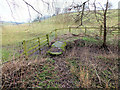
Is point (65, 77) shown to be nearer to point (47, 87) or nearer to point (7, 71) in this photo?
point (47, 87)

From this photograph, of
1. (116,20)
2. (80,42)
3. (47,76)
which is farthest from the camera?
(80,42)

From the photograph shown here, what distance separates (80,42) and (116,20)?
281cm

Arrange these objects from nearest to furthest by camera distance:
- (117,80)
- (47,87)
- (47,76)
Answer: (47,87)
(117,80)
(47,76)

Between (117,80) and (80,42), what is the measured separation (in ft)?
15.1

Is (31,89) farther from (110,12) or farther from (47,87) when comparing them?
(110,12)

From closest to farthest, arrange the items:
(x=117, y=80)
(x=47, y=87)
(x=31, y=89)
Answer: (x=31, y=89)
(x=47, y=87)
(x=117, y=80)

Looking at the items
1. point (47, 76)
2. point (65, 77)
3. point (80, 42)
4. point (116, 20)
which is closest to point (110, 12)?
point (116, 20)

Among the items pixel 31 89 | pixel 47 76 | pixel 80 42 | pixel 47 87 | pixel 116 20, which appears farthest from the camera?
pixel 80 42

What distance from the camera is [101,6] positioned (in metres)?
4.84

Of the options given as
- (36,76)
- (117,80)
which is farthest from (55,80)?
(117,80)

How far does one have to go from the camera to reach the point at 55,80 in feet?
7.39

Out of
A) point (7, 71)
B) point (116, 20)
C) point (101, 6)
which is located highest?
point (101, 6)

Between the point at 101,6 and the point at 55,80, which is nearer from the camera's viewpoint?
the point at 55,80

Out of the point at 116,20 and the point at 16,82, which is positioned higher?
the point at 116,20
